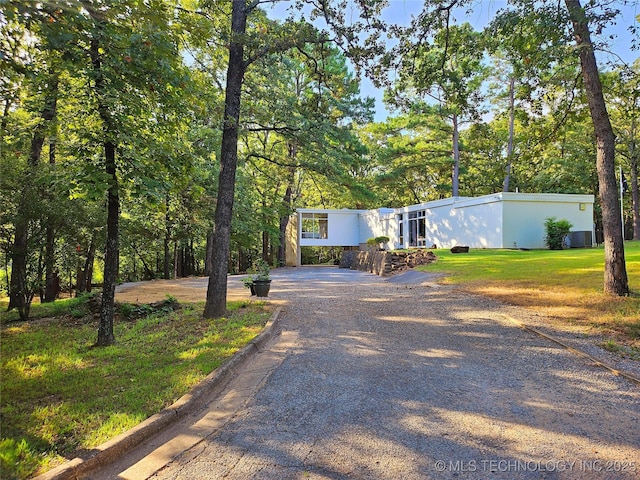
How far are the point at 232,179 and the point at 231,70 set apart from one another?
2.00m

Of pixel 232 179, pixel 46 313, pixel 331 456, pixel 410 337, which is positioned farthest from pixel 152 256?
pixel 331 456

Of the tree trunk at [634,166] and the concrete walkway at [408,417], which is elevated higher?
the tree trunk at [634,166]

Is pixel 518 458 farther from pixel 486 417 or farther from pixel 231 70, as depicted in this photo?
pixel 231 70

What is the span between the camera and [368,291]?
1072 cm

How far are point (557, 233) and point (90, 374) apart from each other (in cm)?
1869

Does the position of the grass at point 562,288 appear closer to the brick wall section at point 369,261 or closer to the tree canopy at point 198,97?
the tree canopy at point 198,97

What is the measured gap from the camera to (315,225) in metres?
27.2

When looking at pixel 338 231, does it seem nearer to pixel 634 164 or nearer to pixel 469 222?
pixel 469 222

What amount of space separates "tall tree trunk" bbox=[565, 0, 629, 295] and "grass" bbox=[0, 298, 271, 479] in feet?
20.7

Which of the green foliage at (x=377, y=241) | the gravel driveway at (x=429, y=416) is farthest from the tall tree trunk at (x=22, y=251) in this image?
the green foliage at (x=377, y=241)

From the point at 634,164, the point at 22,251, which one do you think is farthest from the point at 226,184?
the point at 634,164

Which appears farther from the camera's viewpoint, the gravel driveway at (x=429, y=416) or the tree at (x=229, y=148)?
the tree at (x=229, y=148)

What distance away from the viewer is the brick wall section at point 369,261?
16.2 metres

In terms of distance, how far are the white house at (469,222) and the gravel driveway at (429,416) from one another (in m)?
13.5
